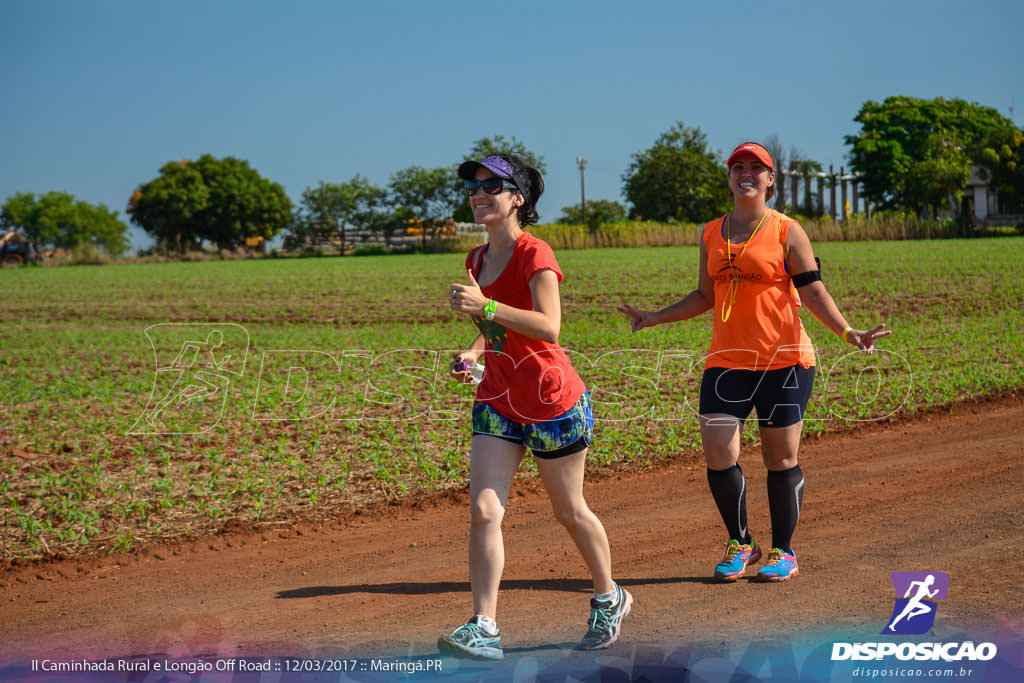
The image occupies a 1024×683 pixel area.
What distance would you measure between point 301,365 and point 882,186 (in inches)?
2904

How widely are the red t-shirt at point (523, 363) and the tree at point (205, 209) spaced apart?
99108 millimetres

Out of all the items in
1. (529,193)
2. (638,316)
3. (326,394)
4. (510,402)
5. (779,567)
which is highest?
(529,193)

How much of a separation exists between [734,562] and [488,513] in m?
1.65

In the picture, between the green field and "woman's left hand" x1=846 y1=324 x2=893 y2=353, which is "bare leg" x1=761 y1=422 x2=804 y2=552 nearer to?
"woman's left hand" x1=846 y1=324 x2=893 y2=353

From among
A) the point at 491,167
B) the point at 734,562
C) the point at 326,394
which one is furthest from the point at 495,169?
the point at 326,394

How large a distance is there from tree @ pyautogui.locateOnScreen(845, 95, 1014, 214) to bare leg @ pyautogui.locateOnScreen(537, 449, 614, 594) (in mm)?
68943

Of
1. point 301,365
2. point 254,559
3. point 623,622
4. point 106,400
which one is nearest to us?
point 623,622

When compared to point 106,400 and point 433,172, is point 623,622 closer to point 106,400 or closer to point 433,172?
point 106,400

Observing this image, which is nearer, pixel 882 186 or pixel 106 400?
pixel 106 400

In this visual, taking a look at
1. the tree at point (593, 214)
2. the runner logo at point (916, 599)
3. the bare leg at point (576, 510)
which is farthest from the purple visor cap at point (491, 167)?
the tree at point (593, 214)

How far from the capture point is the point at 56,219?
110m

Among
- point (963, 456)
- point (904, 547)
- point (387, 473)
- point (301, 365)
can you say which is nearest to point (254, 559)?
point (387, 473)

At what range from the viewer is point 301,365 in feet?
44.5

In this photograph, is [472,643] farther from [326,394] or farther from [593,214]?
[593,214]
